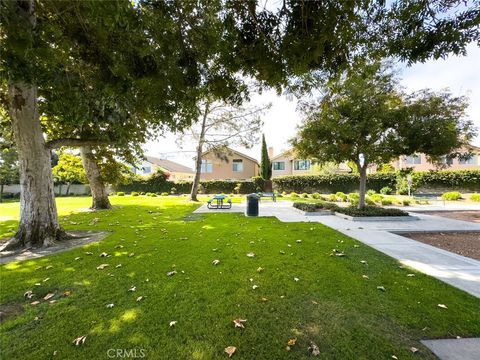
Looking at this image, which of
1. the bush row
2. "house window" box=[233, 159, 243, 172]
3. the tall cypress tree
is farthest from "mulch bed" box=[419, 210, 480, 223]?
"house window" box=[233, 159, 243, 172]

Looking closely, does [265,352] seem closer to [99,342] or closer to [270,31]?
[99,342]

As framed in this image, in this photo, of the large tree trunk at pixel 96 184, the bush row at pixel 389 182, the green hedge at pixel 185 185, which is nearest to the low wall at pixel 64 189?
the green hedge at pixel 185 185

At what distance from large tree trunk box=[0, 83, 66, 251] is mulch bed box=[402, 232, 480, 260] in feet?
39.1

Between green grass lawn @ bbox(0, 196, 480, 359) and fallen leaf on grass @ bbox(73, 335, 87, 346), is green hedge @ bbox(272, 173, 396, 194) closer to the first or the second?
green grass lawn @ bbox(0, 196, 480, 359)

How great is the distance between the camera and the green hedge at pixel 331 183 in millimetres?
29688

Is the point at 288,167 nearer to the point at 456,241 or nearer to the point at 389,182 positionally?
the point at 389,182

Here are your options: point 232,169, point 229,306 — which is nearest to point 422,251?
point 229,306

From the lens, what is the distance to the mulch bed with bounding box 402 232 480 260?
659 cm

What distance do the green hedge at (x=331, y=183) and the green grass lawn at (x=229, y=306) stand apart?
85.3 feet

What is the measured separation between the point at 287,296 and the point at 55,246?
7.10m

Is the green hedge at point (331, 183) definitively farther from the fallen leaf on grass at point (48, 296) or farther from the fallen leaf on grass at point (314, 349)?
the fallen leaf on grass at point (48, 296)

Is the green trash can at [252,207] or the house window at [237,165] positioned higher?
the house window at [237,165]

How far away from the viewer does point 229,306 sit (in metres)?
3.53

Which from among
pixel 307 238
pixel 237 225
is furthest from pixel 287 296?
pixel 237 225
